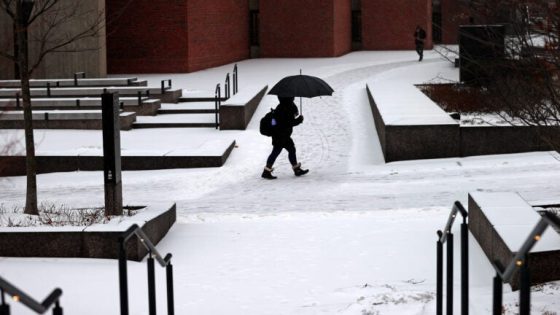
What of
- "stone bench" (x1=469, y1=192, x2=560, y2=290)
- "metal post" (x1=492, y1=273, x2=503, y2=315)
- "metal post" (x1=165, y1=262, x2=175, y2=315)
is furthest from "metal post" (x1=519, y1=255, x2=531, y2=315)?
"metal post" (x1=165, y1=262, x2=175, y2=315)

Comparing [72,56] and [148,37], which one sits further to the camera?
[148,37]

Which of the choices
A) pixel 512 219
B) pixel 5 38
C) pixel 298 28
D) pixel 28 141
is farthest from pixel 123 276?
pixel 298 28

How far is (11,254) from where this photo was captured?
10.4 m

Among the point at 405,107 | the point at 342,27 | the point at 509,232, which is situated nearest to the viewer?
the point at 509,232

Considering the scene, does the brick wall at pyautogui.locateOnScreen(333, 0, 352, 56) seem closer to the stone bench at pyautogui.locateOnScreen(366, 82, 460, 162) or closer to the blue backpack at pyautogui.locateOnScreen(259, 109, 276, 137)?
the stone bench at pyautogui.locateOnScreen(366, 82, 460, 162)

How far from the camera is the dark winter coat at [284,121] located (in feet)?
57.0

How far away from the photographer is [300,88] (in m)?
17.1

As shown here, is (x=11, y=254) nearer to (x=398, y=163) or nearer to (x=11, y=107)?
(x=398, y=163)

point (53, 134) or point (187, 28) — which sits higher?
point (187, 28)

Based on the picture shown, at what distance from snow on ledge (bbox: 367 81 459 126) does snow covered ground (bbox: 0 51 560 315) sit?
75cm

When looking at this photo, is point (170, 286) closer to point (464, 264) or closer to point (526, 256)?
point (464, 264)

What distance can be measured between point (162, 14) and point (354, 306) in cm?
2954

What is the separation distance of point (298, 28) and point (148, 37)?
1155 centimetres

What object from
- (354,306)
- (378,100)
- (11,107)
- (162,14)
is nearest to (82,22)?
(162,14)
